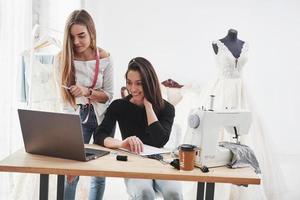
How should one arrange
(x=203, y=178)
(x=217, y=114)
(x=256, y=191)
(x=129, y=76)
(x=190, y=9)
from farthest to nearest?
(x=190, y=9)
(x=256, y=191)
(x=129, y=76)
(x=217, y=114)
(x=203, y=178)

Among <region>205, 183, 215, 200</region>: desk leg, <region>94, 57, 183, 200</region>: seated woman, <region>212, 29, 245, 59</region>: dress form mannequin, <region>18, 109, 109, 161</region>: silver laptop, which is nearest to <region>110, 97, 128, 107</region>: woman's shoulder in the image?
<region>94, 57, 183, 200</region>: seated woman

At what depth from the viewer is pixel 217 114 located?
1491 millimetres

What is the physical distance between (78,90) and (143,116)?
1.27ft

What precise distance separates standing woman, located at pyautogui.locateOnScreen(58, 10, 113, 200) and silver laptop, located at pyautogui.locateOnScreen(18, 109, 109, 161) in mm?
476

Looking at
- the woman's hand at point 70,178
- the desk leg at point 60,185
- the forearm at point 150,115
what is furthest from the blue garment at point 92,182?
the forearm at point 150,115

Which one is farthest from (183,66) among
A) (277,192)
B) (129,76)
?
(129,76)

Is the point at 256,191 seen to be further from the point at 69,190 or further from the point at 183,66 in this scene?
the point at 183,66

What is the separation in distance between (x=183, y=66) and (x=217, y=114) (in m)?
2.58

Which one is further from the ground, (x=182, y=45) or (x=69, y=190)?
(x=182, y=45)

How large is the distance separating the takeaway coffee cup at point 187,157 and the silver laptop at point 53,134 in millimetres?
378

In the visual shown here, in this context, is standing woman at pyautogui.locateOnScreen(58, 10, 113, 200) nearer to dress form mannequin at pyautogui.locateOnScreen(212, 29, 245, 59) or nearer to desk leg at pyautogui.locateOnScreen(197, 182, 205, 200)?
desk leg at pyautogui.locateOnScreen(197, 182, 205, 200)

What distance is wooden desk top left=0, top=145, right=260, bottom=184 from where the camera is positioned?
1.33m

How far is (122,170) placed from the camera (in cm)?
136

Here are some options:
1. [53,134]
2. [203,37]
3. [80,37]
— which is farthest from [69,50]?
[203,37]
